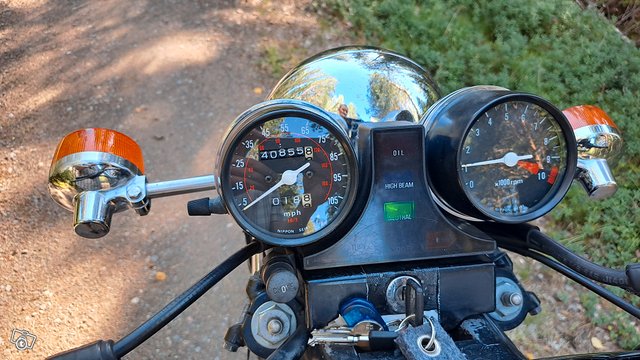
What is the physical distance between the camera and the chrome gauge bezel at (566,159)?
127 cm

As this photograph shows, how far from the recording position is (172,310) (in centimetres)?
126

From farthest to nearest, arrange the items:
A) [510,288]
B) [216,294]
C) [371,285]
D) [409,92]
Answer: [216,294], [409,92], [510,288], [371,285]

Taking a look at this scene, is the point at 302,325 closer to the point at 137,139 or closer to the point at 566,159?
the point at 566,159

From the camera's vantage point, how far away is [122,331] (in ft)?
10.9

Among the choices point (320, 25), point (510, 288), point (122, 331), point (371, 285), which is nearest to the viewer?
point (371, 285)

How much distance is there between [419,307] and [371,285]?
0.17 meters

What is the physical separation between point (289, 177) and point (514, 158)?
1.76 feet

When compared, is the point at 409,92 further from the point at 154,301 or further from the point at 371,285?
the point at 154,301

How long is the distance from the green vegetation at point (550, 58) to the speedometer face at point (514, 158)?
2.87 metres

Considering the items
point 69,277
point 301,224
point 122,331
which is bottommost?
point 122,331

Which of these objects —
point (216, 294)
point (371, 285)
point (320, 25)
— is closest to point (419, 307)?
point (371, 285)

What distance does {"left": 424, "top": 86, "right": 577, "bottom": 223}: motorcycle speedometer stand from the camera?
1303mm

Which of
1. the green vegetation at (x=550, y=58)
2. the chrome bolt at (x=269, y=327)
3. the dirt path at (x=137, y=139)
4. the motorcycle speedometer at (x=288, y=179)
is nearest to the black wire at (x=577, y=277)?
the motorcycle speedometer at (x=288, y=179)

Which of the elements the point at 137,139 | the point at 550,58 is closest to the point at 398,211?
the point at 137,139
